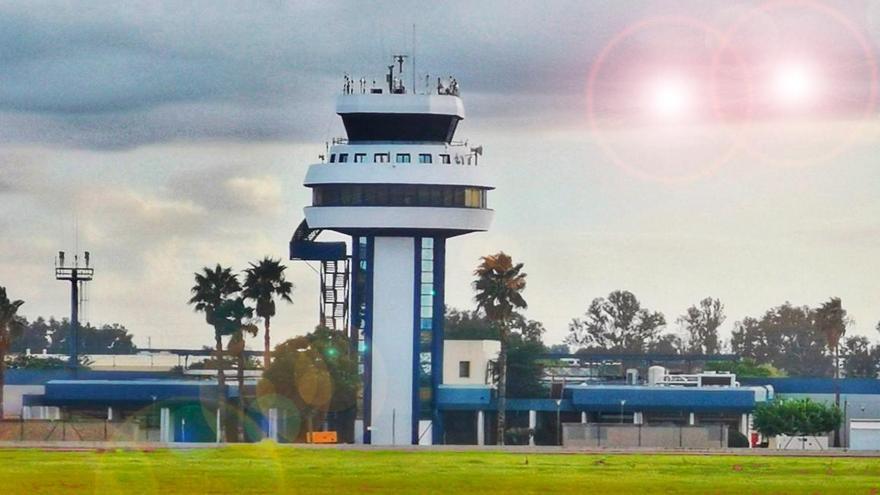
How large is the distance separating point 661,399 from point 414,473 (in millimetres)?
69582

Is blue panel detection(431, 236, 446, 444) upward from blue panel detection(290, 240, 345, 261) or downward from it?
downward

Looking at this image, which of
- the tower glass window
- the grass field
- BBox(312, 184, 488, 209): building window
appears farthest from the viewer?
the tower glass window

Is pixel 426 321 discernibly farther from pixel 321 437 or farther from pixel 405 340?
pixel 321 437

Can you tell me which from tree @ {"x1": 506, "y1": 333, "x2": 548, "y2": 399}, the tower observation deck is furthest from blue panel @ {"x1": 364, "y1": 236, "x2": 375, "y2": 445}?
tree @ {"x1": 506, "y1": 333, "x2": 548, "y2": 399}

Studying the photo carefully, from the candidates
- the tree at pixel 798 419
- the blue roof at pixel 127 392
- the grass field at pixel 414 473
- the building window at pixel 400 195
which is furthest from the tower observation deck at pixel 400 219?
the grass field at pixel 414 473

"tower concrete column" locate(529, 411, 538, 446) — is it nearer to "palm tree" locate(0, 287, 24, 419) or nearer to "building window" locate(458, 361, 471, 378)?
"building window" locate(458, 361, 471, 378)

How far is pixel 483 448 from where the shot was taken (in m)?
138

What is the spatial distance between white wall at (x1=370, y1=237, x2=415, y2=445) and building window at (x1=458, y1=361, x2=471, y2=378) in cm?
686

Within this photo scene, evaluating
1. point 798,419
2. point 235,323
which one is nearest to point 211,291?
point 235,323

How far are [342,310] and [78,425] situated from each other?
38.8 meters

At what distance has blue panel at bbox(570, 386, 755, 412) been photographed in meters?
172

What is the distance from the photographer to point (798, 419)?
161m

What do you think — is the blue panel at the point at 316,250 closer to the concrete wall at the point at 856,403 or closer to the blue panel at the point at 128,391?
the blue panel at the point at 128,391

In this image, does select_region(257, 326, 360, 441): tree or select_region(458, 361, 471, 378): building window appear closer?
select_region(257, 326, 360, 441): tree
